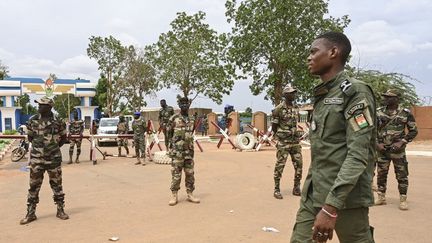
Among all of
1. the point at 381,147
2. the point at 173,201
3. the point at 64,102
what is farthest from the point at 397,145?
the point at 64,102

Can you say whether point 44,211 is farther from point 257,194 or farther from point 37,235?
point 257,194

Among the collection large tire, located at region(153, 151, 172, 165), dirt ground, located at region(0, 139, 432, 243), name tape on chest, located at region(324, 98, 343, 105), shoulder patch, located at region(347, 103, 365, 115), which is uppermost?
name tape on chest, located at region(324, 98, 343, 105)

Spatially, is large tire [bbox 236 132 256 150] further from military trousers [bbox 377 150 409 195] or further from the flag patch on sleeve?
the flag patch on sleeve

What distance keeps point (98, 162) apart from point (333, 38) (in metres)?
11.9

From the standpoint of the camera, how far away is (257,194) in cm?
744

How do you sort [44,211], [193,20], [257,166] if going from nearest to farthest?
[44,211], [257,166], [193,20]

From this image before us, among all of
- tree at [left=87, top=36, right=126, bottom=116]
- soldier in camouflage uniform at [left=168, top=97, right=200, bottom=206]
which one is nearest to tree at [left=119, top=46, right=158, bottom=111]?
tree at [left=87, top=36, right=126, bottom=116]

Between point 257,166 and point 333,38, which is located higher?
point 333,38

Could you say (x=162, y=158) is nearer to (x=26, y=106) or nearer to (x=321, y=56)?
(x=321, y=56)

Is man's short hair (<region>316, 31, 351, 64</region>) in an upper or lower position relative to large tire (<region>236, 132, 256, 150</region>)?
upper

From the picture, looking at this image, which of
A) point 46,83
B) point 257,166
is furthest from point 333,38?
point 46,83

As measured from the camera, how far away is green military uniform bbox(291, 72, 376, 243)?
90.8 inches

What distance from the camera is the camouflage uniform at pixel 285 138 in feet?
23.5

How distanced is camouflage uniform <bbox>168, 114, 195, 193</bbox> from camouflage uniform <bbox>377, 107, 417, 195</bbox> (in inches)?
122
